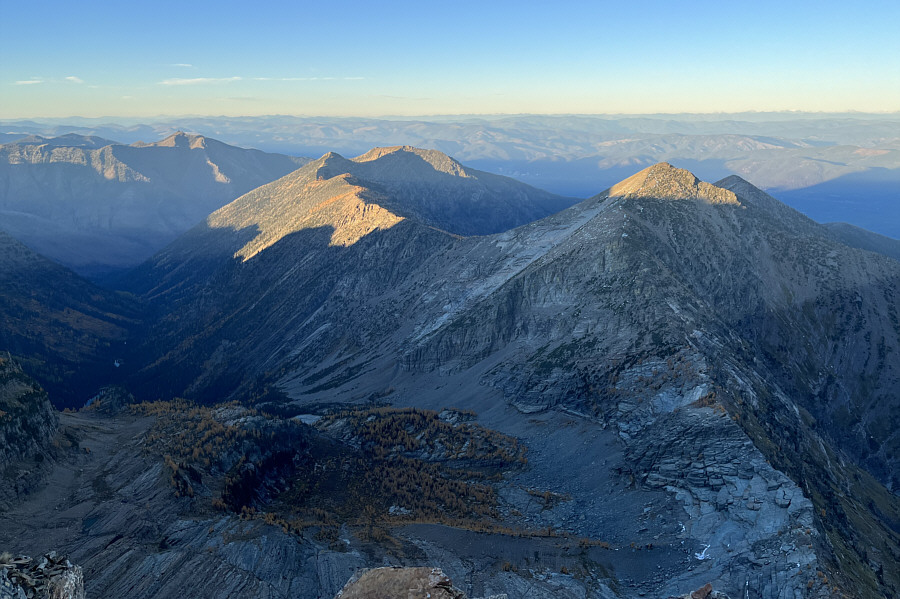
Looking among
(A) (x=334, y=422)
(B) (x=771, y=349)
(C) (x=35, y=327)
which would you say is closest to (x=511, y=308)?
(A) (x=334, y=422)

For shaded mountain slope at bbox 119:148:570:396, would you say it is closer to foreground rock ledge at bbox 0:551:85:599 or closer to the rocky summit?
the rocky summit

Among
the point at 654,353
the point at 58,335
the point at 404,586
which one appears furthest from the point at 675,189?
the point at 58,335

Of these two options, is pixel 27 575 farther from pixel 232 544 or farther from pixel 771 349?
pixel 771 349

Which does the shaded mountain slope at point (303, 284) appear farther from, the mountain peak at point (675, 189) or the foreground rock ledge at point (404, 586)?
the foreground rock ledge at point (404, 586)

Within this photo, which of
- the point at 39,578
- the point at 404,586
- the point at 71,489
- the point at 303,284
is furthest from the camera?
the point at 303,284

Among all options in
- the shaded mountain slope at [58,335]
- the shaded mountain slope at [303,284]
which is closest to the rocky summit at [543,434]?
the shaded mountain slope at [303,284]

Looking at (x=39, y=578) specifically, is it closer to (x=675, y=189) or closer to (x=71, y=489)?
(x=71, y=489)
